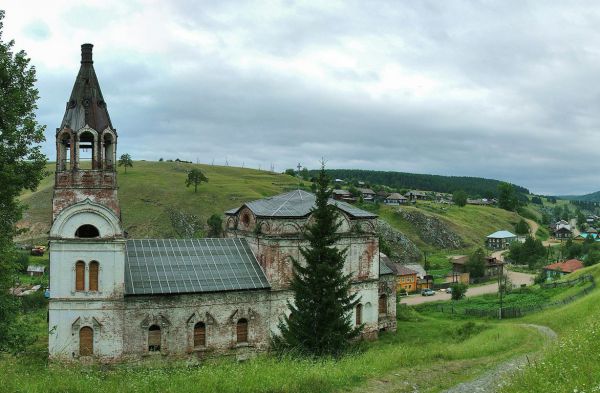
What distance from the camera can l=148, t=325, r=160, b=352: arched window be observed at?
28953 millimetres

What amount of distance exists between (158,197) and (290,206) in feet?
260

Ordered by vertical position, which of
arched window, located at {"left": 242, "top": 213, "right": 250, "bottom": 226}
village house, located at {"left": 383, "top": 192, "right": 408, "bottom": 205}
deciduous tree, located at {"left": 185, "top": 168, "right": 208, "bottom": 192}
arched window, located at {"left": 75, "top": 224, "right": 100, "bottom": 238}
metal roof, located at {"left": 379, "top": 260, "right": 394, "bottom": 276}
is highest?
deciduous tree, located at {"left": 185, "top": 168, "right": 208, "bottom": 192}

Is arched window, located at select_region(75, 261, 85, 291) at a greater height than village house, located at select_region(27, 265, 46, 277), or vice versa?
arched window, located at select_region(75, 261, 85, 291)

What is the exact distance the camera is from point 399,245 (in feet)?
357

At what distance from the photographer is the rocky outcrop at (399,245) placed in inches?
4195

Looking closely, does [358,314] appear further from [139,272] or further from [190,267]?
[139,272]

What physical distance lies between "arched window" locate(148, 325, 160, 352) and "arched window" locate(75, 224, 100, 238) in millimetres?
5981

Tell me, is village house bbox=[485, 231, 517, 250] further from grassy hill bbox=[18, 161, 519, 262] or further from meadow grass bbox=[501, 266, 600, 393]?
meadow grass bbox=[501, 266, 600, 393]

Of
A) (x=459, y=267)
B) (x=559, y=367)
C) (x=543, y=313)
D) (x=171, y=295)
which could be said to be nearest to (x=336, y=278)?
(x=171, y=295)

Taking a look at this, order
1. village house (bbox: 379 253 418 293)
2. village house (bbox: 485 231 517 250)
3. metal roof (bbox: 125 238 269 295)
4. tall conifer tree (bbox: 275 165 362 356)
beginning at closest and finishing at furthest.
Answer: tall conifer tree (bbox: 275 165 362 356) → metal roof (bbox: 125 238 269 295) → village house (bbox: 379 253 418 293) → village house (bbox: 485 231 517 250)

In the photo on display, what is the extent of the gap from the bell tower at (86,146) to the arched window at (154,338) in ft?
22.0

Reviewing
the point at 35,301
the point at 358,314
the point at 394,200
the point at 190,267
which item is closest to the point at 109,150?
the point at 190,267

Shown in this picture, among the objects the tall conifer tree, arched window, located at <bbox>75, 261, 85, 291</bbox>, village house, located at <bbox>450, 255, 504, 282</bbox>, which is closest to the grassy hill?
village house, located at <bbox>450, 255, 504, 282</bbox>

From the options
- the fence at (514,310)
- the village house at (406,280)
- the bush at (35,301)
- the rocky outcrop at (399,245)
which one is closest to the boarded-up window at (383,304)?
the fence at (514,310)
